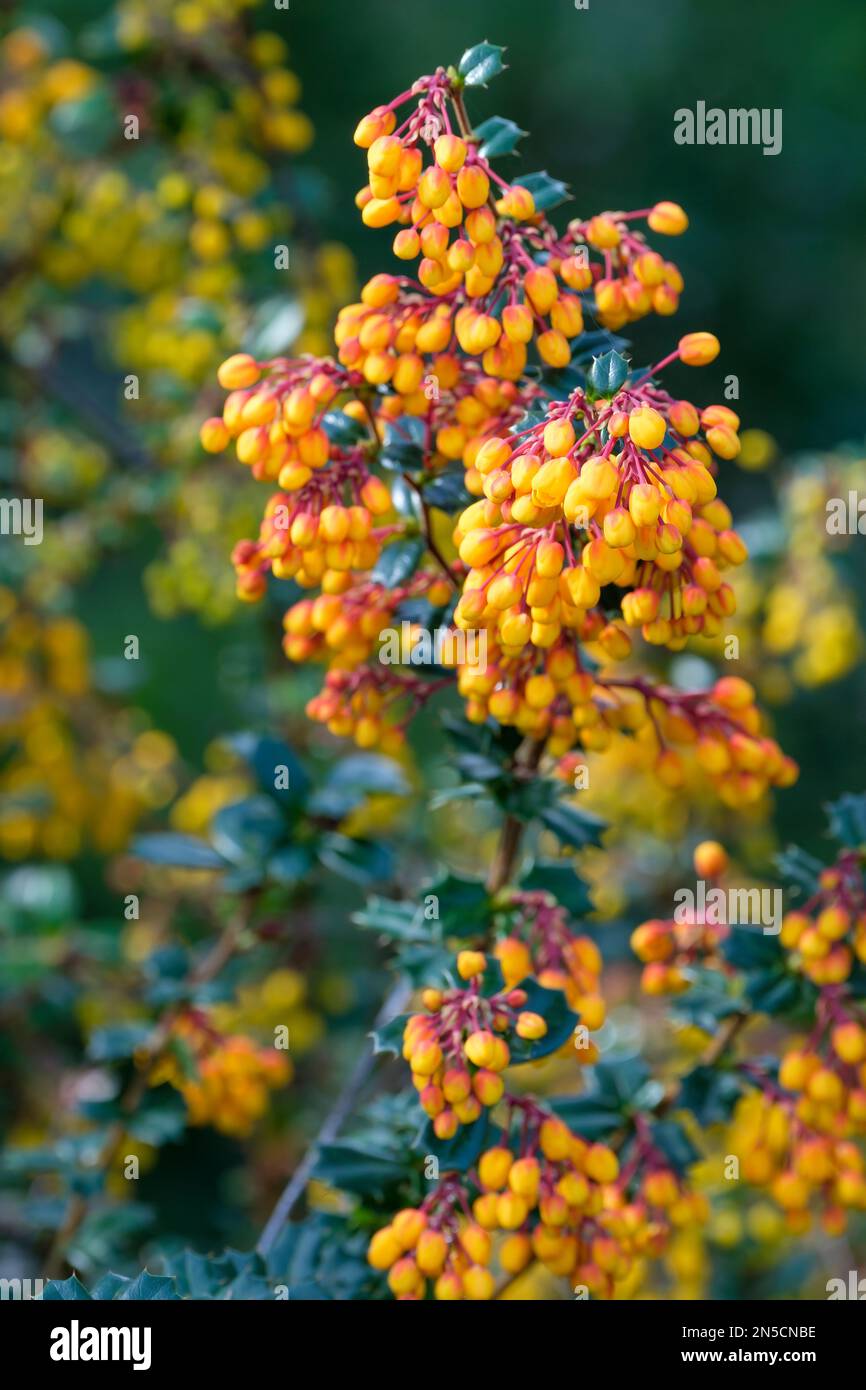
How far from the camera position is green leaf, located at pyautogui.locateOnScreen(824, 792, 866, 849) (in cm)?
98

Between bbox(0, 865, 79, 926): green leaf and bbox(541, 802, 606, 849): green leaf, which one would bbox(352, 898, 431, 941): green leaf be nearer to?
bbox(541, 802, 606, 849): green leaf

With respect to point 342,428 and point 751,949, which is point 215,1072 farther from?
point 342,428

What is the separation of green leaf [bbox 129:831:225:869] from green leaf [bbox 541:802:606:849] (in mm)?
359

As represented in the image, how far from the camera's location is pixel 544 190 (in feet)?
2.91

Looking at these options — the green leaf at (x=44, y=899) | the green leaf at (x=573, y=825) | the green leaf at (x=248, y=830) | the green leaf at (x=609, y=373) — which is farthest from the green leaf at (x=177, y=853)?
the green leaf at (x=609, y=373)

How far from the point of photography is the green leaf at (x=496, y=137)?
0.85 meters

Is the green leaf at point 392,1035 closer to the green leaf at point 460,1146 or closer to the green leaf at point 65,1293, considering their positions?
the green leaf at point 460,1146

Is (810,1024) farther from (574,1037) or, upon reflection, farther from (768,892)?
(768,892)

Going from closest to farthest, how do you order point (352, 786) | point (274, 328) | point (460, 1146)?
point (460, 1146), point (352, 786), point (274, 328)

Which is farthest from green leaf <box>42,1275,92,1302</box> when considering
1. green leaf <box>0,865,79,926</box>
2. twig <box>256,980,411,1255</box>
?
green leaf <box>0,865,79,926</box>

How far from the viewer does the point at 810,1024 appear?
110 centimetres

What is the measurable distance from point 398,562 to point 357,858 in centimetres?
33

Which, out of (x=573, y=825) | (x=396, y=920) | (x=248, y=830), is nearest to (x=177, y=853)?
(x=248, y=830)

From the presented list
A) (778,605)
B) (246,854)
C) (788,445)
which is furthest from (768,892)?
(788,445)
